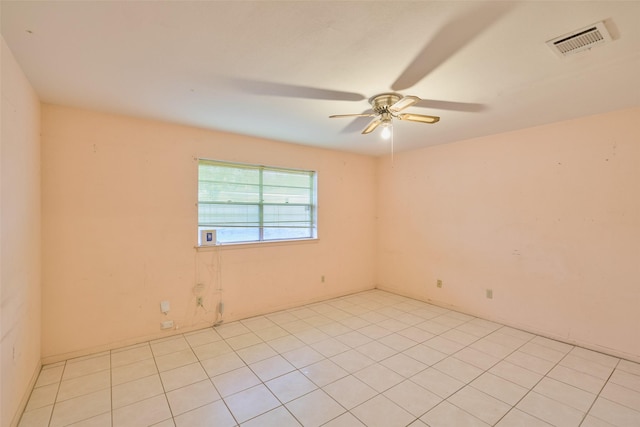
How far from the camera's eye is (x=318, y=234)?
448 cm

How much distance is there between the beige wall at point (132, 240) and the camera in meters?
2.68

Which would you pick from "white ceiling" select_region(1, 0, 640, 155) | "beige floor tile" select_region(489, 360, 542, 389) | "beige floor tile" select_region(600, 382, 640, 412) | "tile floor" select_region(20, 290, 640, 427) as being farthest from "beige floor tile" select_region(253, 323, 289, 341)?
"beige floor tile" select_region(600, 382, 640, 412)

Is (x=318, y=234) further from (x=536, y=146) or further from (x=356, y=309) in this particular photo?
(x=536, y=146)

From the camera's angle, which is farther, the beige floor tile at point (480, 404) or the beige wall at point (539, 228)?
the beige wall at point (539, 228)

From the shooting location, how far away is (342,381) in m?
2.39

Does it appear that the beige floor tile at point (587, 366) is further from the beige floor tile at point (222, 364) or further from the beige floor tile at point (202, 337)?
the beige floor tile at point (202, 337)

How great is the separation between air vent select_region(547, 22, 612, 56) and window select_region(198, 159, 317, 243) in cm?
312

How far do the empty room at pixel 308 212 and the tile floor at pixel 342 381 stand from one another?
0.02 metres

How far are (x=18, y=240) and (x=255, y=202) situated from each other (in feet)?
7.50

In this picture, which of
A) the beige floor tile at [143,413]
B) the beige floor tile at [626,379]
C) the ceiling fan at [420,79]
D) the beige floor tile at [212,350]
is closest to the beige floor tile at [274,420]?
the beige floor tile at [143,413]

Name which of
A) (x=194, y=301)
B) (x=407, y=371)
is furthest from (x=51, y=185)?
(x=407, y=371)

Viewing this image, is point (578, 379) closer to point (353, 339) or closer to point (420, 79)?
point (353, 339)

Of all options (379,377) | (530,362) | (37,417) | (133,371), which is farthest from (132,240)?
(530,362)

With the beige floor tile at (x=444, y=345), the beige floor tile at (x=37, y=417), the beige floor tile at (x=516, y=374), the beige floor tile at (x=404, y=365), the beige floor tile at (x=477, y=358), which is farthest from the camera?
the beige floor tile at (x=444, y=345)
